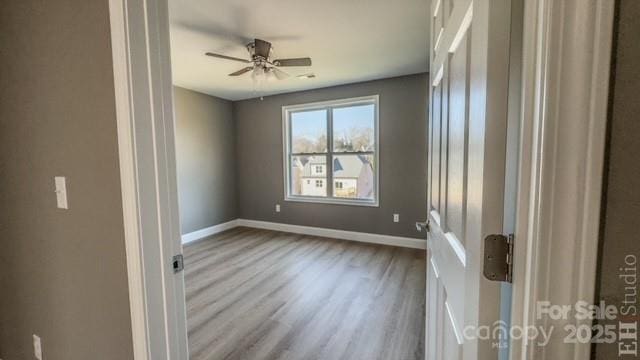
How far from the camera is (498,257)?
0.51 metres

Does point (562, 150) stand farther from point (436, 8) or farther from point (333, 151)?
point (333, 151)

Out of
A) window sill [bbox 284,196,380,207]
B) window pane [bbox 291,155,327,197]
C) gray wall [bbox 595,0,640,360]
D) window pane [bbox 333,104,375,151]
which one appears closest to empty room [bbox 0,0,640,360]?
gray wall [bbox 595,0,640,360]

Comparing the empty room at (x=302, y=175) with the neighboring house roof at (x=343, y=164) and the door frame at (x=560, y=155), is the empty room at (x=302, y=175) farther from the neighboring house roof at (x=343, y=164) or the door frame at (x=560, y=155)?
the door frame at (x=560, y=155)

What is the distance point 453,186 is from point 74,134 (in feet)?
4.31

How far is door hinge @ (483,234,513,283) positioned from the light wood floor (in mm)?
1527

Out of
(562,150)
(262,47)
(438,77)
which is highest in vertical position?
(262,47)

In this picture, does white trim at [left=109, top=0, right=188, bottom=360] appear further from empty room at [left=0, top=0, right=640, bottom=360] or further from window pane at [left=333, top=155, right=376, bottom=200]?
window pane at [left=333, top=155, right=376, bottom=200]

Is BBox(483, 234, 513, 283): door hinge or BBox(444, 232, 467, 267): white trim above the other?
BBox(483, 234, 513, 283): door hinge

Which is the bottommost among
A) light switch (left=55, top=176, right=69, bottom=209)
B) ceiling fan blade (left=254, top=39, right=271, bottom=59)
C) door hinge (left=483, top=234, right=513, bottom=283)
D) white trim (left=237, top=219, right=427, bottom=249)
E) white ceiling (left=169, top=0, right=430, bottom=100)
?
white trim (left=237, top=219, right=427, bottom=249)

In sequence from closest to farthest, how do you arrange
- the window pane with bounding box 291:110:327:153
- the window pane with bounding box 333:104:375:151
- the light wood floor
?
the light wood floor → the window pane with bounding box 333:104:375:151 → the window pane with bounding box 291:110:327:153

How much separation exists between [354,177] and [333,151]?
0.56 meters

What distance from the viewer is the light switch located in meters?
0.99

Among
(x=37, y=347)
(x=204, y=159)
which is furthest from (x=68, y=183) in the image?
(x=204, y=159)

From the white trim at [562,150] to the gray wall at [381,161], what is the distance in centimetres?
339
